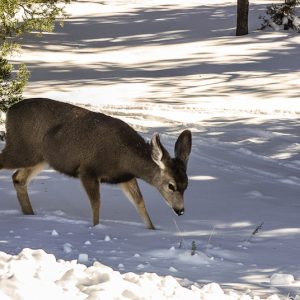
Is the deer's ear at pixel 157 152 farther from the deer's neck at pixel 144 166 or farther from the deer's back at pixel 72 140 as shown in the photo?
the deer's back at pixel 72 140

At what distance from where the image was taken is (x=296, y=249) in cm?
875

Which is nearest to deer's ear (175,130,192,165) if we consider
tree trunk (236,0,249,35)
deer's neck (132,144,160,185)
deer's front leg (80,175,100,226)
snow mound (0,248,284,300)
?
deer's neck (132,144,160,185)

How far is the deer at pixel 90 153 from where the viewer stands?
9.52 meters

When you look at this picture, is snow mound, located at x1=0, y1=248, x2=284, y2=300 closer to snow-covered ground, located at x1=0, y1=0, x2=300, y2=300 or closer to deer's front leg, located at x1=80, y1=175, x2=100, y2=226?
snow-covered ground, located at x1=0, y1=0, x2=300, y2=300

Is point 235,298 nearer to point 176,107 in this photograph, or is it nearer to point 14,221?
point 14,221

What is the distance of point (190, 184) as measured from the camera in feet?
39.4

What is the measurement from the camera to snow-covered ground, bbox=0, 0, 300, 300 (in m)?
6.03

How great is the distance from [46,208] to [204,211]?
75.1 inches

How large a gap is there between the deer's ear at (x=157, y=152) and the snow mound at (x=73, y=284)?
11.0ft

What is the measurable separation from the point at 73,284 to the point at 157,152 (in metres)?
4.23

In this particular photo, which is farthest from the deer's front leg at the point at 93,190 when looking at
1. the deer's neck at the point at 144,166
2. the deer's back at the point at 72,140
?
the deer's neck at the point at 144,166

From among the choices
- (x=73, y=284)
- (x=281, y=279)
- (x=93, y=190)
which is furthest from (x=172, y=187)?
(x=73, y=284)

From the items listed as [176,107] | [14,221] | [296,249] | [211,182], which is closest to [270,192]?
[211,182]

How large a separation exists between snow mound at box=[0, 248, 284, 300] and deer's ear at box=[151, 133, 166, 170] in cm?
335
